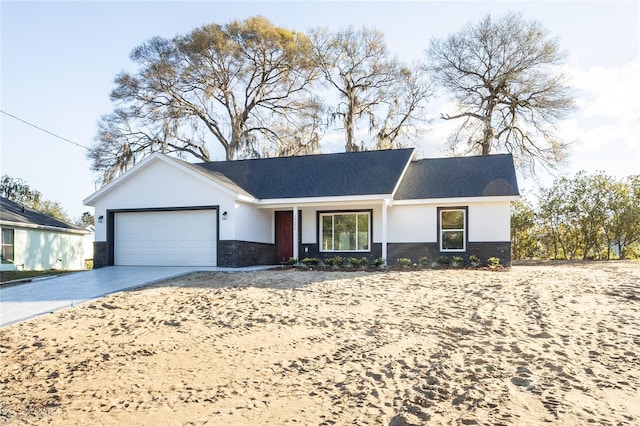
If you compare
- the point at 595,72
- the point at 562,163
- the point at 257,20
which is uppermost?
the point at 257,20

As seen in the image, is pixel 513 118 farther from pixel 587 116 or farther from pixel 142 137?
pixel 142 137

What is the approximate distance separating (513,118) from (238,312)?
2144 cm

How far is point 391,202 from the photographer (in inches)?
679

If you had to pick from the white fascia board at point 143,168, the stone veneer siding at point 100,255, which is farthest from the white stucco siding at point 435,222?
the stone veneer siding at point 100,255

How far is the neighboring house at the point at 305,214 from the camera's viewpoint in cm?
1677

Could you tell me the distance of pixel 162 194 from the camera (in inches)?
695

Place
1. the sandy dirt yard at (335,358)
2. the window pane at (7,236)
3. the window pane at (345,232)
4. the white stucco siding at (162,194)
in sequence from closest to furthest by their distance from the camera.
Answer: the sandy dirt yard at (335,358) < the white stucco siding at (162,194) < the window pane at (345,232) < the window pane at (7,236)

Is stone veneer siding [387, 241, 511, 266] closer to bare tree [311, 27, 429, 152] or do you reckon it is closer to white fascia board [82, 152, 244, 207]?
white fascia board [82, 152, 244, 207]

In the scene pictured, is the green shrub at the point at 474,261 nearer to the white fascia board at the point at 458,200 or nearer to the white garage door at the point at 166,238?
the white fascia board at the point at 458,200

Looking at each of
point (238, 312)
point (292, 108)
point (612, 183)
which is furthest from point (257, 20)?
point (238, 312)

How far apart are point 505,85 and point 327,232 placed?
14.1m

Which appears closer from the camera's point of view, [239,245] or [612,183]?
[239,245]

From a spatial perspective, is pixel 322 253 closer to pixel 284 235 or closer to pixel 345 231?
pixel 345 231

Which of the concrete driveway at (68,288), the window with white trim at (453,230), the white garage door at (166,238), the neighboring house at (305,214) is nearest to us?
the concrete driveway at (68,288)
